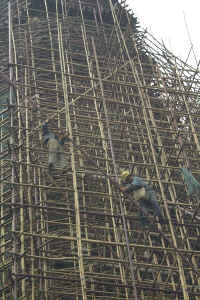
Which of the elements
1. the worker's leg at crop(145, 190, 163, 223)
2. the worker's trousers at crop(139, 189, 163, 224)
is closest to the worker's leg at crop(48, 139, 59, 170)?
the worker's trousers at crop(139, 189, 163, 224)

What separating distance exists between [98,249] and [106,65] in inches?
288

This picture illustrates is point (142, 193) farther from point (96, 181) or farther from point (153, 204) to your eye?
point (96, 181)

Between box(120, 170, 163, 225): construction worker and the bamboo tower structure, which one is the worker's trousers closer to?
box(120, 170, 163, 225): construction worker

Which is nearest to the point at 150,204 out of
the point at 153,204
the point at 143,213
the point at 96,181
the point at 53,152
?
the point at 153,204

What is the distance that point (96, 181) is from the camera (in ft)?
46.3

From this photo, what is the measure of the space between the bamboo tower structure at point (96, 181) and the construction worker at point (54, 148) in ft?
0.95

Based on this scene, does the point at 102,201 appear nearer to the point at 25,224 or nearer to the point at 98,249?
the point at 98,249

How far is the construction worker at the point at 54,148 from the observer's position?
11.9 m

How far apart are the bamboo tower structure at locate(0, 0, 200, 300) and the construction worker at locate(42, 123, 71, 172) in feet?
0.95

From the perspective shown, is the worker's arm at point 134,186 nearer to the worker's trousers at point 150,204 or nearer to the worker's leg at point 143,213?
the worker's trousers at point 150,204

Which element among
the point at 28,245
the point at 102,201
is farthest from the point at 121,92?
the point at 28,245

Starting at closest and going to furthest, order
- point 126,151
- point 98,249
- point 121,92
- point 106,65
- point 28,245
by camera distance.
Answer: point 28,245, point 98,249, point 126,151, point 121,92, point 106,65

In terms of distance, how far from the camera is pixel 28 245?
1222 centimetres

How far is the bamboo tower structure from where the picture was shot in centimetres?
1122
